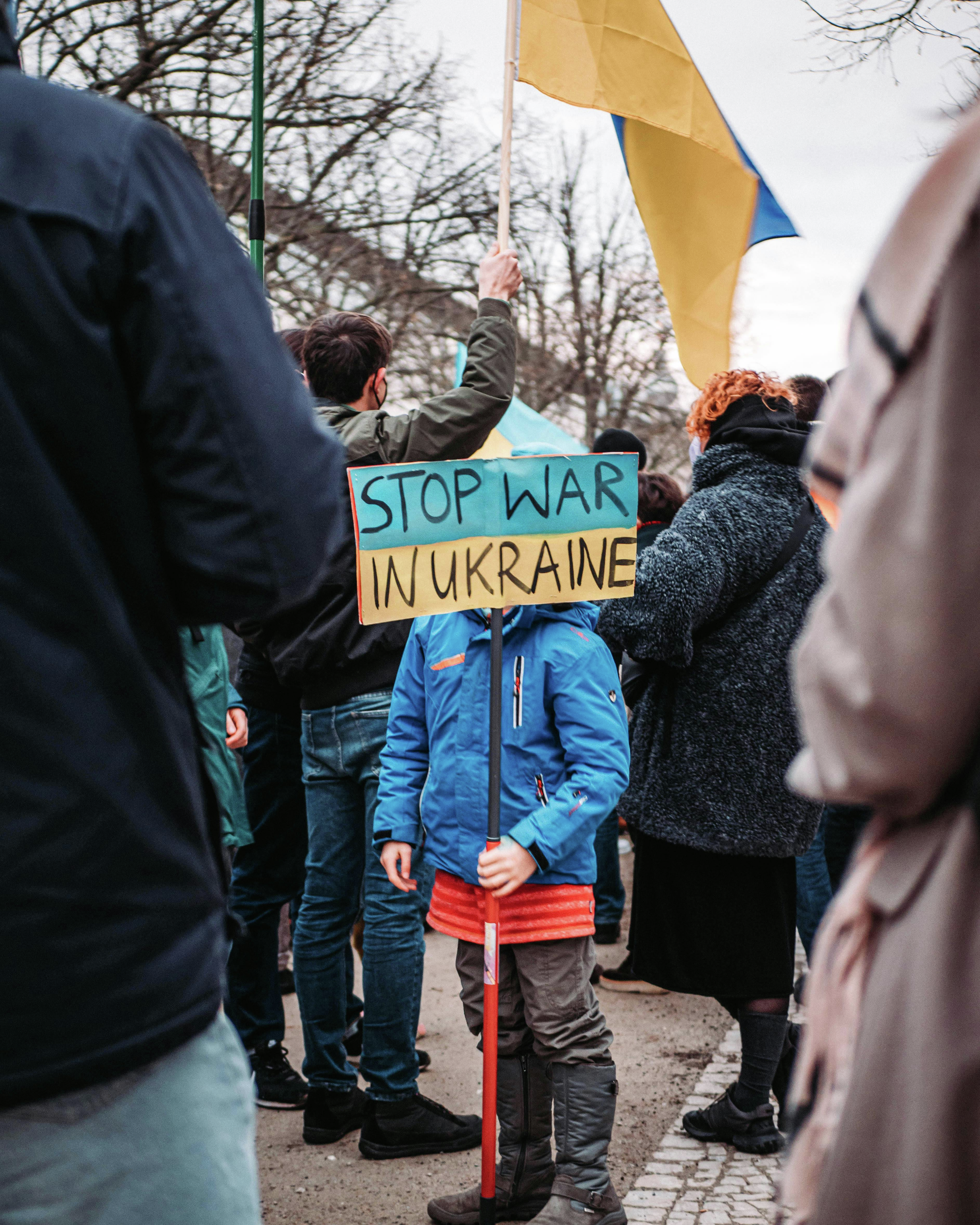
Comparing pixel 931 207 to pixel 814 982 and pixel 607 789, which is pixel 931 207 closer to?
pixel 814 982

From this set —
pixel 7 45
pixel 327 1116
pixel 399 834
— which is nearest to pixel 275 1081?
pixel 327 1116

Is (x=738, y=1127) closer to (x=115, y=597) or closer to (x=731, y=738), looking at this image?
(x=731, y=738)

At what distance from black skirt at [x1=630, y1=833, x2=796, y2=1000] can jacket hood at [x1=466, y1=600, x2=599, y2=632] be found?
77 cm

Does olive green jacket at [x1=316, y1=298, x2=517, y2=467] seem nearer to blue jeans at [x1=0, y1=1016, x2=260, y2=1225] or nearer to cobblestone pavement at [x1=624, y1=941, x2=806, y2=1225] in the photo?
cobblestone pavement at [x1=624, y1=941, x2=806, y2=1225]

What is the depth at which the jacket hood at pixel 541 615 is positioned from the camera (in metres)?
2.86

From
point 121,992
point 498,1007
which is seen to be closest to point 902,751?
point 121,992

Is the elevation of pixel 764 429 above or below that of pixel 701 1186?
above

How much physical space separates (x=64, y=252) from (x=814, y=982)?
0.89 meters

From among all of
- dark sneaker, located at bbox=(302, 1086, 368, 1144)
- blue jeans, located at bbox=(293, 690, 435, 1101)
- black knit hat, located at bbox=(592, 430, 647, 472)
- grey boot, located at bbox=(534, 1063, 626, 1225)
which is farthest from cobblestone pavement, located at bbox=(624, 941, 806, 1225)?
black knit hat, located at bbox=(592, 430, 647, 472)

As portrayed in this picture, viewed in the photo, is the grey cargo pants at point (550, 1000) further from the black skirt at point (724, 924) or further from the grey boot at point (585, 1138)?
the black skirt at point (724, 924)

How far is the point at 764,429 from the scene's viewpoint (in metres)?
3.33

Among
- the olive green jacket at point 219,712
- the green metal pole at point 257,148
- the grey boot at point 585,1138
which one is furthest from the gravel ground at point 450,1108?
the green metal pole at point 257,148

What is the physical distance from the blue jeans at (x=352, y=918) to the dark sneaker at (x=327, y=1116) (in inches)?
1.0

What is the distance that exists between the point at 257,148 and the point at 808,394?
82.1 inches
